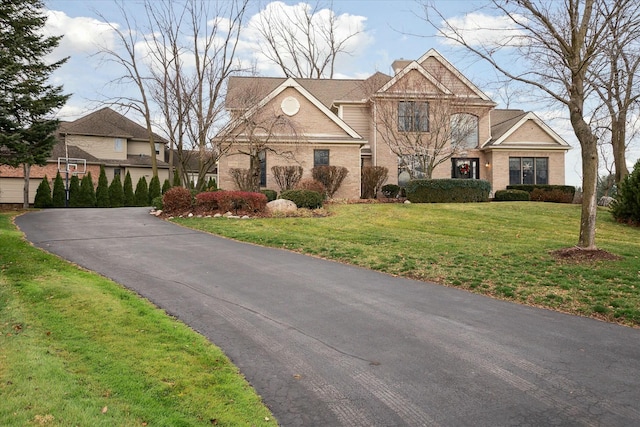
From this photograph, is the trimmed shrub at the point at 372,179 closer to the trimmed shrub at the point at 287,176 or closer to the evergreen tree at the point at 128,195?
the trimmed shrub at the point at 287,176

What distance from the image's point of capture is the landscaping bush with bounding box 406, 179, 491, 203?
70.6ft

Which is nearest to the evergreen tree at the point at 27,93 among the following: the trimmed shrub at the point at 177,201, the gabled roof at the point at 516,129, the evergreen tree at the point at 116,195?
the trimmed shrub at the point at 177,201

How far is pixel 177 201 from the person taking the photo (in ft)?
58.6

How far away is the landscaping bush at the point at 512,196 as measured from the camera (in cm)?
2444

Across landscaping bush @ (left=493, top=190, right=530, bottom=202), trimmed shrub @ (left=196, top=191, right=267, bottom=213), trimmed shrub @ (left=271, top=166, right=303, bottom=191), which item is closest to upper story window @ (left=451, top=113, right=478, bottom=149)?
landscaping bush @ (left=493, top=190, right=530, bottom=202)

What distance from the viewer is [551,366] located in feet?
15.2

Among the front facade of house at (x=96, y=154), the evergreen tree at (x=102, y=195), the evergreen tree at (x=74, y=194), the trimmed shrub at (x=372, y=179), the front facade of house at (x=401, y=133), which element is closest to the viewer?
the front facade of house at (x=401, y=133)

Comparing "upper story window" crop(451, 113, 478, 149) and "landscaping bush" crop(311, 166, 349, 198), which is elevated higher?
"upper story window" crop(451, 113, 478, 149)

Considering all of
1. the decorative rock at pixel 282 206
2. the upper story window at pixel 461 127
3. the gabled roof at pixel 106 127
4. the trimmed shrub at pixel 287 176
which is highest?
the gabled roof at pixel 106 127

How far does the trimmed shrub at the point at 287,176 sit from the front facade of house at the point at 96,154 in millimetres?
16391

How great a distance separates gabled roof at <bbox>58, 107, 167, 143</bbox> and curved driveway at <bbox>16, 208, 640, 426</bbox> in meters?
32.0

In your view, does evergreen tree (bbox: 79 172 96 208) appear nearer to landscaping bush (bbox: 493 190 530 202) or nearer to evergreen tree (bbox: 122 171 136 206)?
evergreen tree (bbox: 122 171 136 206)

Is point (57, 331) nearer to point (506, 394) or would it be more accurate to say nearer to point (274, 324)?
point (274, 324)

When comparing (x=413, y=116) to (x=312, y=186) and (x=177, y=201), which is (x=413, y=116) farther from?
(x=177, y=201)
